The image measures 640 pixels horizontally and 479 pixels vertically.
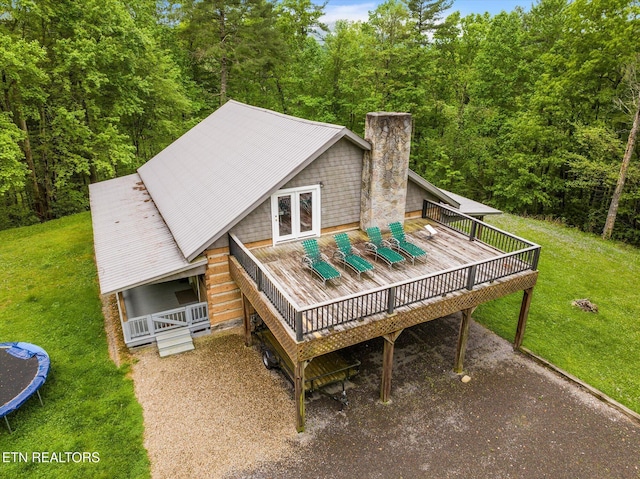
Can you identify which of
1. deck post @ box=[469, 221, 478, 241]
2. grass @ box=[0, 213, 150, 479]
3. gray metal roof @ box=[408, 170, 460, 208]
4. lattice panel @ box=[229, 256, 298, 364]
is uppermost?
gray metal roof @ box=[408, 170, 460, 208]

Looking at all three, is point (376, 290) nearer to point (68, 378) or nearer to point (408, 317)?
point (408, 317)

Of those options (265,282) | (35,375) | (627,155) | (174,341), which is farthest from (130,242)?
(627,155)

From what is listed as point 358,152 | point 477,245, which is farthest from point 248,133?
point 477,245

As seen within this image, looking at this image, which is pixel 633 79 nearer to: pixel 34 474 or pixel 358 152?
pixel 358 152

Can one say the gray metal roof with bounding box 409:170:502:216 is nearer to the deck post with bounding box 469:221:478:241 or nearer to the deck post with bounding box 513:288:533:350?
the deck post with bounding box 469:221:478:241

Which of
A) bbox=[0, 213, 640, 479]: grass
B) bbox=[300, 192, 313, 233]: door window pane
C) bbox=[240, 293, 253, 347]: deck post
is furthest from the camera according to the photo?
bbox=[300, 192, 313, 233]: door window pane

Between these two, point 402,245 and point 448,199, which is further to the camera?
point 448,199

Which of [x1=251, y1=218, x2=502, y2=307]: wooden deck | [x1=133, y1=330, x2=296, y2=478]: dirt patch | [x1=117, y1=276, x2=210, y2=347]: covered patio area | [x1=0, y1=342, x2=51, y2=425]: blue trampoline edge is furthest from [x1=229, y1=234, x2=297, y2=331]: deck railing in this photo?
[x1=0, y1=342, x2=51, y2=425]: blue trampoline edge
